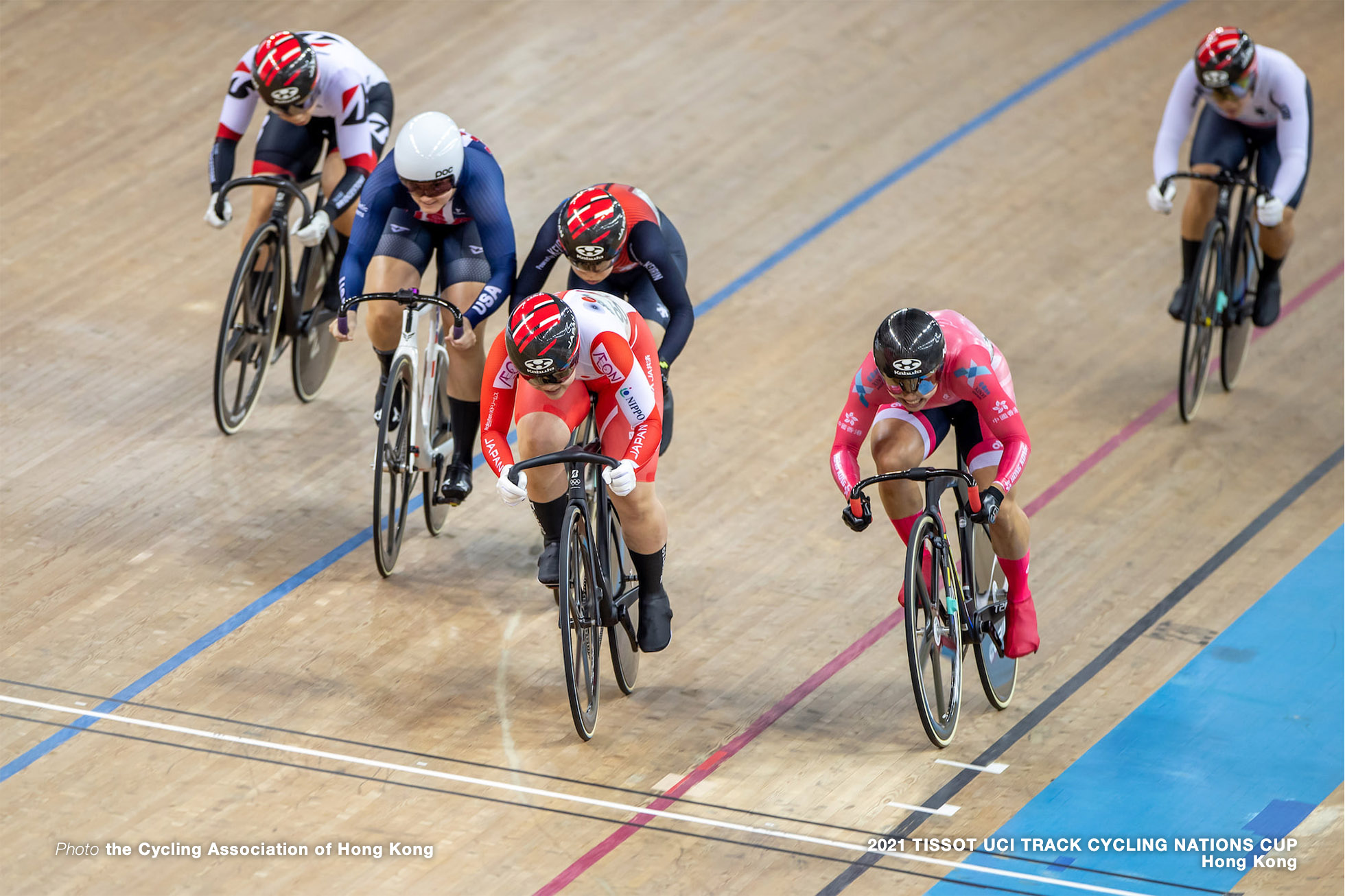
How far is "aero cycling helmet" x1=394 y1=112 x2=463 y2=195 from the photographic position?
5285 mm

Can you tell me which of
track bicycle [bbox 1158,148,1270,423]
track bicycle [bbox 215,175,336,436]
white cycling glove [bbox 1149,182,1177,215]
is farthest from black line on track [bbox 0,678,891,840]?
white cycling glove [bbox 1149,182,1177,215]

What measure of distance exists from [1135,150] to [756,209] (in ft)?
6.77

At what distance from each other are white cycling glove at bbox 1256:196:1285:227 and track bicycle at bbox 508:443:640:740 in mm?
3121

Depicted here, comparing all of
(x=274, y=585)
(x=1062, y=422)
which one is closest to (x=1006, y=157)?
(x=1062, y=422)

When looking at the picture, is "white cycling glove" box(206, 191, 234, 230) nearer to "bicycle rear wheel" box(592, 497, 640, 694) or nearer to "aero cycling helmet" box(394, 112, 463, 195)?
"aero cycling helmet" box(394, 112, 463, 195)

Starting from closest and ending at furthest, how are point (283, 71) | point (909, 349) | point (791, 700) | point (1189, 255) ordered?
point (909, 349) < point (791, 700) < point (283, 71) < point (1189, 255)

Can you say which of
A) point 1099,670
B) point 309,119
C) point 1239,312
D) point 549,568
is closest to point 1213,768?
point 1099,670

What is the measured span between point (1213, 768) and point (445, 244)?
110 inches

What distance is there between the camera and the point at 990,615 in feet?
16.0

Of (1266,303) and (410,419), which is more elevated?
(410,419)

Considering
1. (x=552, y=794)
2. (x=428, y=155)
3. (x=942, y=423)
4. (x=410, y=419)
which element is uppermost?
(x=428, y=155)

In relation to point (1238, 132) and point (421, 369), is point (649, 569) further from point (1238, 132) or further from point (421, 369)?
point (1238, 132)

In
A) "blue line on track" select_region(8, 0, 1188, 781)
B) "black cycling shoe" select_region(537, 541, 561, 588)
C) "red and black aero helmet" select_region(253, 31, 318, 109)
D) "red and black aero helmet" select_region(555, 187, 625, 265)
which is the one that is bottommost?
"blue line on track" select_region(8, 0, 1188, 781)

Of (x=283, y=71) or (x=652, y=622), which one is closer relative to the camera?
(x=652, y=622)
